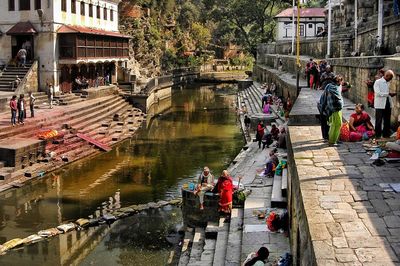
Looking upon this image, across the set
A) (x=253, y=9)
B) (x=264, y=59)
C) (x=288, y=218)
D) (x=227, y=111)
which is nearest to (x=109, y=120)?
(x=227, y=111)

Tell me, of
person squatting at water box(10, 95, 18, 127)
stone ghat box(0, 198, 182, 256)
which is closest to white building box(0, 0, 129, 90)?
person squatting at water box(10, 95, 18, 127)

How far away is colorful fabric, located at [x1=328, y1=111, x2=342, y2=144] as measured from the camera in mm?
10734

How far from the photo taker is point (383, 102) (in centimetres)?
1126

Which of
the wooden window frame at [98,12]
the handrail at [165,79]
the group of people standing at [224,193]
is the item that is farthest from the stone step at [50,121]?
the group of people standing at [224,193]

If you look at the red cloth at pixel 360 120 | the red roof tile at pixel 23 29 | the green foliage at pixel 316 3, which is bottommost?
the red cloth at pixel 360 120

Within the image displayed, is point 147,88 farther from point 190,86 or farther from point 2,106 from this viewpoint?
point 190,86

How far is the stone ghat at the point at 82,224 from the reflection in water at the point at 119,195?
0.80 ft

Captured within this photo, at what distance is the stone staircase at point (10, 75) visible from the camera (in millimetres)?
32438

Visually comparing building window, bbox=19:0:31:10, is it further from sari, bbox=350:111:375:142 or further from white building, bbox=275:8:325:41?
white building, bbox=275:8:325:41

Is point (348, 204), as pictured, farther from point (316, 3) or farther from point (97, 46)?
point (316, 3)

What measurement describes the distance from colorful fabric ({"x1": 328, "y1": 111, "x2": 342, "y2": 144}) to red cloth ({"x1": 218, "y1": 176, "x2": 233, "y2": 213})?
3445 millimetres

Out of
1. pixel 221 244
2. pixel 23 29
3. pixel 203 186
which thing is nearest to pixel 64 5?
pixel 23 29

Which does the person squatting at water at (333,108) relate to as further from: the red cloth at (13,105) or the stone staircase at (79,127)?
the red cloth at (13,105)

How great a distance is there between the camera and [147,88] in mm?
44062
